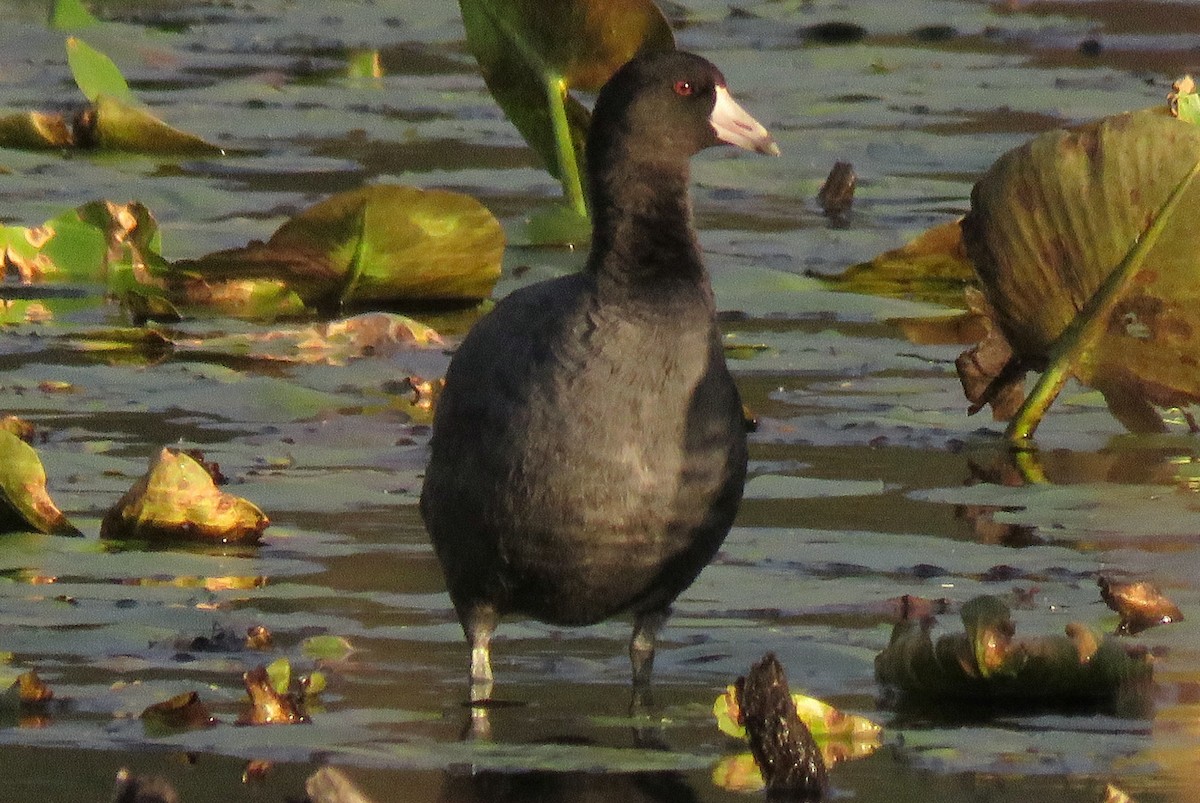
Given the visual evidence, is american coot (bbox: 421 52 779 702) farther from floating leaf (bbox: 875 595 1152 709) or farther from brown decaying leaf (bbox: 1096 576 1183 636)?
brown decaying leaf (bbox: 1096 576 1183 636)

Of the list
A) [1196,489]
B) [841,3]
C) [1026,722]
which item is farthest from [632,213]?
[841,3]

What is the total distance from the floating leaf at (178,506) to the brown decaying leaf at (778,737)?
71.2 inches

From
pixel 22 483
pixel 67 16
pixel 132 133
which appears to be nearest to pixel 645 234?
pixel 22 483

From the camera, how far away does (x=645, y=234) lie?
5.23 metres

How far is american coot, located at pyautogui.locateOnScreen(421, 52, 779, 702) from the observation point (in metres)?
4.89

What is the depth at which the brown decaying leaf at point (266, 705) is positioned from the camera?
14.2 ft

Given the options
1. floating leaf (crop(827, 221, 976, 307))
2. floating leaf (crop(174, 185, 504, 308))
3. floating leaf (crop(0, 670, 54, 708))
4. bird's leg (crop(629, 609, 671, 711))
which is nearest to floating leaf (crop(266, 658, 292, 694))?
floating leaf (crop(0, 670, 54, 708))

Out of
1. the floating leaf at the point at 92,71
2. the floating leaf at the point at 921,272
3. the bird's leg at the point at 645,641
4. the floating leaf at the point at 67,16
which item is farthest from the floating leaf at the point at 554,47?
the floating leaf at the point at 67,16

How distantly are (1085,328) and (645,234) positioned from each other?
59.9 inches

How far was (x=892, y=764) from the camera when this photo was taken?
4.26 metres

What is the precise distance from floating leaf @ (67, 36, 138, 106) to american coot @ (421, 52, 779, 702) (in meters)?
5.42

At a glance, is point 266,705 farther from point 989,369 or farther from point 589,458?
point 989,369

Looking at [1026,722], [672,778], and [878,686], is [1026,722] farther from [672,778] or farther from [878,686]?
[672,778]

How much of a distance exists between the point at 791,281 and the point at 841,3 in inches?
345
